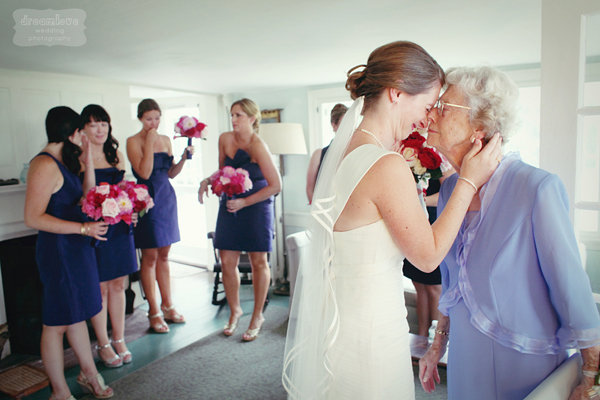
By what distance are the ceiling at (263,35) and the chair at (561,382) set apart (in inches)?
77.7

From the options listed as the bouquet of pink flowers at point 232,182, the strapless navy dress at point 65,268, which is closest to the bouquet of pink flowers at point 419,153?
the bouquet of pink flowers at point 232,182

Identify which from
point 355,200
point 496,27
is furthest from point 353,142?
point 496,27

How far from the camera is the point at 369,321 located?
1.42 meters

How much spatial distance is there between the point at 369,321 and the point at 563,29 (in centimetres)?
159

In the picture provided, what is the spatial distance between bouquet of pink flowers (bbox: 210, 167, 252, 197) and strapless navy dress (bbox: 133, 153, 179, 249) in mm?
761

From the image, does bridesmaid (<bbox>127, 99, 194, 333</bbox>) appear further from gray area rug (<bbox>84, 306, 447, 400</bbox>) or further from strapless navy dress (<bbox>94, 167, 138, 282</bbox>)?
gray area rug (<bbox>84, 306, 447, 400</bbox>)

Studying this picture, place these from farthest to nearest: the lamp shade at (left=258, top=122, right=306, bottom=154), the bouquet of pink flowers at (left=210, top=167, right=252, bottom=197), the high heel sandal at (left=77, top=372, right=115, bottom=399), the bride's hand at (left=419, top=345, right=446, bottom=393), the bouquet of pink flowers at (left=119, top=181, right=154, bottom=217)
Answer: the lamp shade at (left=258, top=122, right=306, bottom=154) < the bouquet of pink flowers at (left=210, top=167, right=252, bottom=197) < the bouquet of pink flowers at (left=119, top=181, right=154, bottom=217) < the high heel sandal at (left=77, top=372, right=115, bottom=399) < the bride's hand at (left=419, top=345, right=446, bottom=393)

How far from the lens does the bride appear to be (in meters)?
1.29

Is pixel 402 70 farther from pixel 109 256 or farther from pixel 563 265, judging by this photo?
pixel 109 256

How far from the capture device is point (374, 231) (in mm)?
1372

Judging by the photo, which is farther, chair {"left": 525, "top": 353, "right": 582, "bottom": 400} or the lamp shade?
the lamp shade

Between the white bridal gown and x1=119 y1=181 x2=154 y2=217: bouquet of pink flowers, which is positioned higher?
x1=119 y1=181 x2=154 y2=217: bouquet of pink flowers

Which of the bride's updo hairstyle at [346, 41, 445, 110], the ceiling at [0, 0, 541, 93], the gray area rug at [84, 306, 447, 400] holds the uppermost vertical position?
the ceiling at [0, 0, 541, 93]

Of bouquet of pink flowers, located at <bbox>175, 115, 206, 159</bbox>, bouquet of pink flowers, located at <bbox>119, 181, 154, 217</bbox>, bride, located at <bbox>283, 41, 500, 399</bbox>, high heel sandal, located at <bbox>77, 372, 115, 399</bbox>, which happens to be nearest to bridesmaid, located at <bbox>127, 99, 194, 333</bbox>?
bouquet of pink flowers, located at <bbox>175, 115, 206, 159</bbox>
